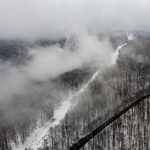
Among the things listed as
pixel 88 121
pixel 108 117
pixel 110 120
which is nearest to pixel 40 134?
pixel 88 121

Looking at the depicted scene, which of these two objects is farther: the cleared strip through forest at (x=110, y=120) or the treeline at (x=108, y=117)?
the cleared strip through forest at (x=110, y=120)

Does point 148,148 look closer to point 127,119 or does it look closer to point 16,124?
point 127,119

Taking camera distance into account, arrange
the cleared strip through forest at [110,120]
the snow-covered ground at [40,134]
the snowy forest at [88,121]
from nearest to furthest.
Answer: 1. the snowy forest at [88,121]
2. the cleared strip through forest at [110,120]
3. the snow-covered ground at [40,134]

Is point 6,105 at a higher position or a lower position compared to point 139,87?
lower

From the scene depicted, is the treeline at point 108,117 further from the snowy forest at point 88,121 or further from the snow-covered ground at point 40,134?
the snow-covered ground at point 40,134

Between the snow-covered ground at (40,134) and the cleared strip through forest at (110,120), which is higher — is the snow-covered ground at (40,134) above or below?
below

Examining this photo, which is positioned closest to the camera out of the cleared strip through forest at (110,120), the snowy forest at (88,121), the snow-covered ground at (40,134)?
the snowy forest at (88,121)

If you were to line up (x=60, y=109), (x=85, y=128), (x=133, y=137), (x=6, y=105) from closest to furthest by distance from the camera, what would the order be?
1. (x=133, y=137)
2. (x=85, y=128)
3. (x=60, y=109)
4. (x=6, y=105)

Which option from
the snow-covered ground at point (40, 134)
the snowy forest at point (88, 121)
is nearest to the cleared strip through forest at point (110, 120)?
the snowy forest at point (88, 121)

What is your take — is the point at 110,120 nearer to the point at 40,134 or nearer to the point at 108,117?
the point at 108,117

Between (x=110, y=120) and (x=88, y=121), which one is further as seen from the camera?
(x=88, y=121)

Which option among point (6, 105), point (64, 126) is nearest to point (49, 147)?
point (64, 126)
